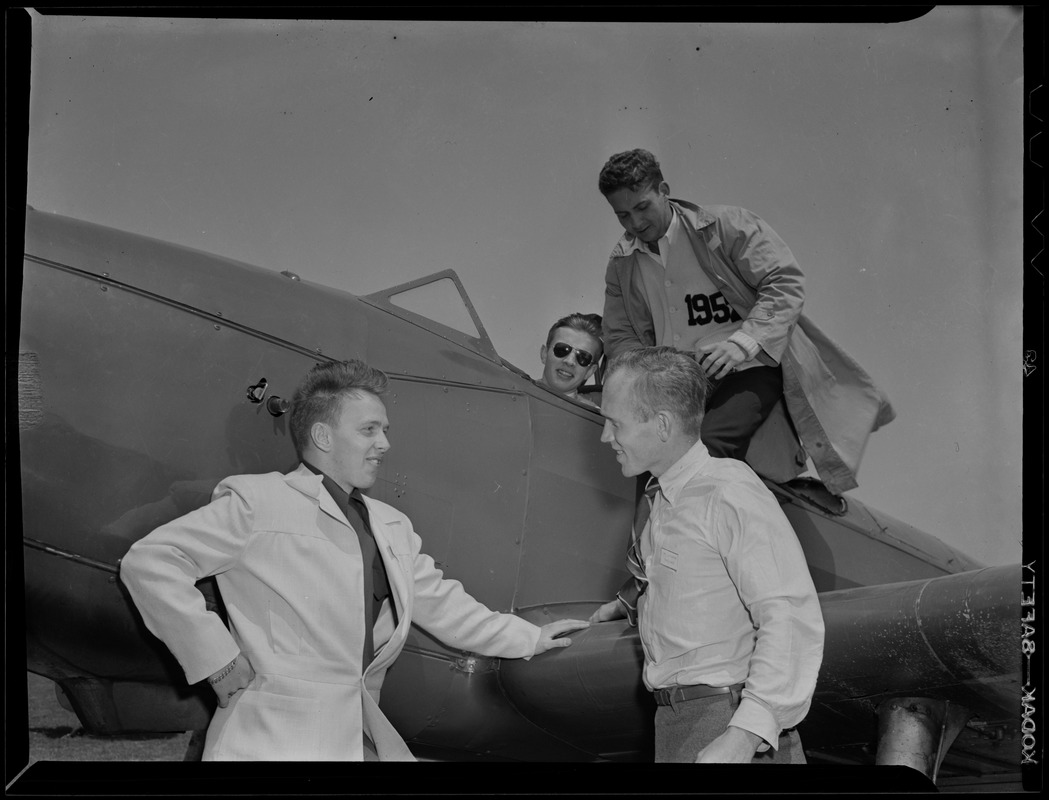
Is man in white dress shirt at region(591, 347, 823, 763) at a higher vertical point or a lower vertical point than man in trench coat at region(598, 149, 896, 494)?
lower

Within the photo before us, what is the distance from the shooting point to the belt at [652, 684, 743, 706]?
2506mm

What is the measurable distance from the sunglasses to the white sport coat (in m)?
1.26

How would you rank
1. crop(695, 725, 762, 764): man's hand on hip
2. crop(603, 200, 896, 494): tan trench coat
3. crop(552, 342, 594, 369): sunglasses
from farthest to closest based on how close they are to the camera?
crop(552, 342, 594, 369): sunglasses < crop(603, 200, 896, 494): tan trench coat < crop(695, 725, 762, 764): man's hand on hip

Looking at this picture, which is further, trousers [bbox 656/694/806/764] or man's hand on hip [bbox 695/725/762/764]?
trousers [bbox 656/694/806/764]

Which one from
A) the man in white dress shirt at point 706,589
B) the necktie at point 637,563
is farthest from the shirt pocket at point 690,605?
the necktie at point 637,563

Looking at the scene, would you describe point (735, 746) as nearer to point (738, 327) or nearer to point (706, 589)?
point (706, 589)

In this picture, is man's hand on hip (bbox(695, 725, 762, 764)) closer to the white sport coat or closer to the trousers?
the trousers

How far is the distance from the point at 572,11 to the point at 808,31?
706 millimetres

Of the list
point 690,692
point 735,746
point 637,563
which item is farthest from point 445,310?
A: point 735,746

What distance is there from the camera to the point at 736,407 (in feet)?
11.5

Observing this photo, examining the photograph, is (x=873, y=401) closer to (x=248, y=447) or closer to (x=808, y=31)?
(x=808, y=31)

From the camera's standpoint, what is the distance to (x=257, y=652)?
105 inches

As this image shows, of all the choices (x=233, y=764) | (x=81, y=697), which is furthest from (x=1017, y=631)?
(x=81, y=697)

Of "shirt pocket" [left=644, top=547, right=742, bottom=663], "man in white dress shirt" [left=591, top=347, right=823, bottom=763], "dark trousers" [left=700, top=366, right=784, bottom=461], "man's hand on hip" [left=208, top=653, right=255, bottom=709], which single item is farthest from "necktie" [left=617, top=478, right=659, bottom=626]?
"man's hand on hip" [left=208, top=653, right=255, bottom=709]
